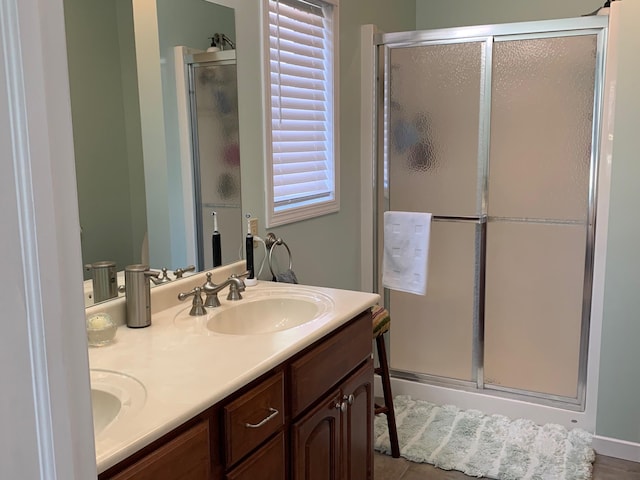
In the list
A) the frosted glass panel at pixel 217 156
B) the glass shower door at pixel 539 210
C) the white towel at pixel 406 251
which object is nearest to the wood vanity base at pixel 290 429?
the frosted glass panel at pixel 217 156

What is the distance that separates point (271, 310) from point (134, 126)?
2.49 feet

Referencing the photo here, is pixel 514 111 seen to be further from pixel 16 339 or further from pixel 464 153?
pixel 16 339

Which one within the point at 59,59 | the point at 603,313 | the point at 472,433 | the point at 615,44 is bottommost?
the point at 472,433

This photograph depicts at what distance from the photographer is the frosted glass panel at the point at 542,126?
108 inches

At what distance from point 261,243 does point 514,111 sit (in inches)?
55.3

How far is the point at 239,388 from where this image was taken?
137 centimetres

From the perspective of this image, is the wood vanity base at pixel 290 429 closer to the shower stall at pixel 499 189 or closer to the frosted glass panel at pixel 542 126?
the shower stall at pixel 499 189

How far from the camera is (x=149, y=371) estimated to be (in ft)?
4.58

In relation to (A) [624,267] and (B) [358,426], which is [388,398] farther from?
(A) [624,267]

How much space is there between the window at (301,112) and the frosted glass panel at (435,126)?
1.40 ft

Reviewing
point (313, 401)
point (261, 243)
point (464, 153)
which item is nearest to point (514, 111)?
point (464, 153)

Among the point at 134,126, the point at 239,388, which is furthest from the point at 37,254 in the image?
the point at 134,126

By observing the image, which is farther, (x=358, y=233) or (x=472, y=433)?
(x=358, y=233)

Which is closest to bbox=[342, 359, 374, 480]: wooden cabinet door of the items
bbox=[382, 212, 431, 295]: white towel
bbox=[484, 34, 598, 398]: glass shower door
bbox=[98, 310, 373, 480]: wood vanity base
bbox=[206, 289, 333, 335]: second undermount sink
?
bbox=[98, 310, 373, 480]: wood vanity base
